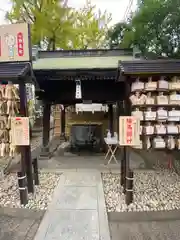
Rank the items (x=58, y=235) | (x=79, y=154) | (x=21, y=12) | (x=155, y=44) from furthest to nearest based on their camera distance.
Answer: (x=21, y=12) → (x=155, y=44) → (x=79, y=154) → (x=58, y=235)

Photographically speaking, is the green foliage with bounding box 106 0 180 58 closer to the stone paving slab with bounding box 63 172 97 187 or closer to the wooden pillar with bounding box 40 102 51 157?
the wooden pillar with bounding box 40 102 51 157

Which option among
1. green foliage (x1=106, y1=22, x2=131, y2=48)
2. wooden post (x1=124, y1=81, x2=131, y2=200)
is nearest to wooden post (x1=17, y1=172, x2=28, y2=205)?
wooden post (x1=124, y1=81, x2=131, y2=200)

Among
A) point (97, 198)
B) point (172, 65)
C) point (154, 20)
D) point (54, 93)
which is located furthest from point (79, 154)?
Result: point (154, 20)

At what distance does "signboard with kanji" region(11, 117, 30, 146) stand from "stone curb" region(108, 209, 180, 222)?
1.90 meters

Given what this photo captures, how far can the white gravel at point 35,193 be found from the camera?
3791 mm

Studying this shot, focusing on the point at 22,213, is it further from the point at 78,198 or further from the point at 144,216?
the point at 144,216

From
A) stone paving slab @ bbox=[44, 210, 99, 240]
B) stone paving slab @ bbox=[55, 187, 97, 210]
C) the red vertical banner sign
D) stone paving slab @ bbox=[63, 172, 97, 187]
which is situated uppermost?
the red vertical banner sign

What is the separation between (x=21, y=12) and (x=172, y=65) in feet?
48.4

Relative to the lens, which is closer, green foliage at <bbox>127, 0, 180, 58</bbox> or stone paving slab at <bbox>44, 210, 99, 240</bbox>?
stone paving slab at <bbox>44, 210, 99, 240</bbox>

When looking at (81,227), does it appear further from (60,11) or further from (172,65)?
(60,11)

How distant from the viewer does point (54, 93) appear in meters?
6.80

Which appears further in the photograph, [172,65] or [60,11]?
[60,11]

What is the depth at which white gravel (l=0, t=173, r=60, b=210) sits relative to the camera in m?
3.79

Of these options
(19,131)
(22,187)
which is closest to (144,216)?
(22,187)
